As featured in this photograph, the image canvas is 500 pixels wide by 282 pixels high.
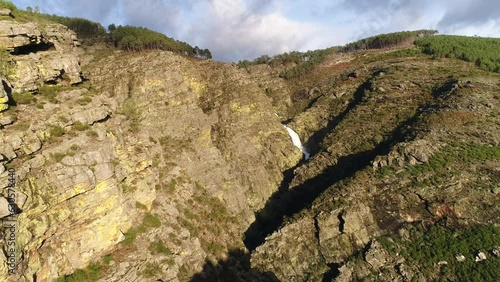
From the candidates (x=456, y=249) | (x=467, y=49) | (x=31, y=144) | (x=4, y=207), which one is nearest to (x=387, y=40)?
(x=467, y=49)

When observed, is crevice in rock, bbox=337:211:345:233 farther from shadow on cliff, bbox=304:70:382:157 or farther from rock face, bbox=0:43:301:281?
shadow on cliff, bbox=304:70:382:157

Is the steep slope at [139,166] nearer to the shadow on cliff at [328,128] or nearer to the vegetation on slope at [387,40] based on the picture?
the shadow on cliff at [328,128]

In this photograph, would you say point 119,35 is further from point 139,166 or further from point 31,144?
point 31,144

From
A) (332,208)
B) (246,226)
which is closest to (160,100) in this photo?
(246,226)

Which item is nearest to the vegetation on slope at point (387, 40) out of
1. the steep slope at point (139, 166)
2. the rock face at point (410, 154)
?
the steep slope at point (139, 166)

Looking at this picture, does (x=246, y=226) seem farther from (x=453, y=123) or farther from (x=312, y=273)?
(x=453, y=123)

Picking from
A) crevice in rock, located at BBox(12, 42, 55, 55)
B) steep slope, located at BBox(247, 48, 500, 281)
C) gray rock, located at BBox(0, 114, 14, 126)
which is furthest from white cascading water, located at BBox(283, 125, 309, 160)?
gray rock, located at BBox(0, 114, 14, 126)
